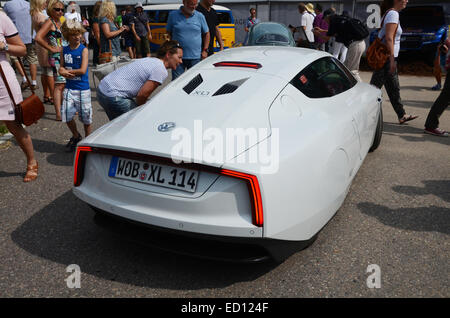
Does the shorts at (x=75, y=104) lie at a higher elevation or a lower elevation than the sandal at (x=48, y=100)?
higher

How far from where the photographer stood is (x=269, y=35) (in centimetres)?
812

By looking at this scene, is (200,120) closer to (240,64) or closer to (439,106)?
(240,64)

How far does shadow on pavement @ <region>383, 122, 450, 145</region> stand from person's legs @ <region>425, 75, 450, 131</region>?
18 centimetres

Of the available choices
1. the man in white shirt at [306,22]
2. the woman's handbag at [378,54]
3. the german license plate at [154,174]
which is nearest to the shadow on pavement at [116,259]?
the german license plate at [154,174]

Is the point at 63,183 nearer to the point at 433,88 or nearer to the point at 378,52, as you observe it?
the point at 378,52

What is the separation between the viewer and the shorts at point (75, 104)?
4.77 meters

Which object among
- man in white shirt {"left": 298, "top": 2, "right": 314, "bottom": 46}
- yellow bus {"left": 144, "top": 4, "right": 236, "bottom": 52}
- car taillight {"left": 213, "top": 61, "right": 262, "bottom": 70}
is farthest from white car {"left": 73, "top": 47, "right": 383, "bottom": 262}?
yellow bus {"left": 144, "top": 4, "right": 236, "bottom": 52}

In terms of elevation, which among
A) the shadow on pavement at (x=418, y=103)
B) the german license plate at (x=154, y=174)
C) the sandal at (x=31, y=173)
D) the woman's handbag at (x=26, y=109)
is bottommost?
the shadow on pavement at (x=418, y=103)

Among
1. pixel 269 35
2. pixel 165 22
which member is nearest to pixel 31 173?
pixel 269 35

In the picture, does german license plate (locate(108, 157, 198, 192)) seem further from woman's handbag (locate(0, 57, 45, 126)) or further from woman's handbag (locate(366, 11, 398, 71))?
woman's handbag (locate(366, 11, 398, 71))

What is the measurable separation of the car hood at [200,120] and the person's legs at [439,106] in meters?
3.94

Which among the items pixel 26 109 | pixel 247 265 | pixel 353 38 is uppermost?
pixel 353 38

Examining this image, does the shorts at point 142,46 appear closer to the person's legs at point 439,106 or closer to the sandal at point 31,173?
the sandal at point 31,173

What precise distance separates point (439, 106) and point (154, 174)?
502cm
